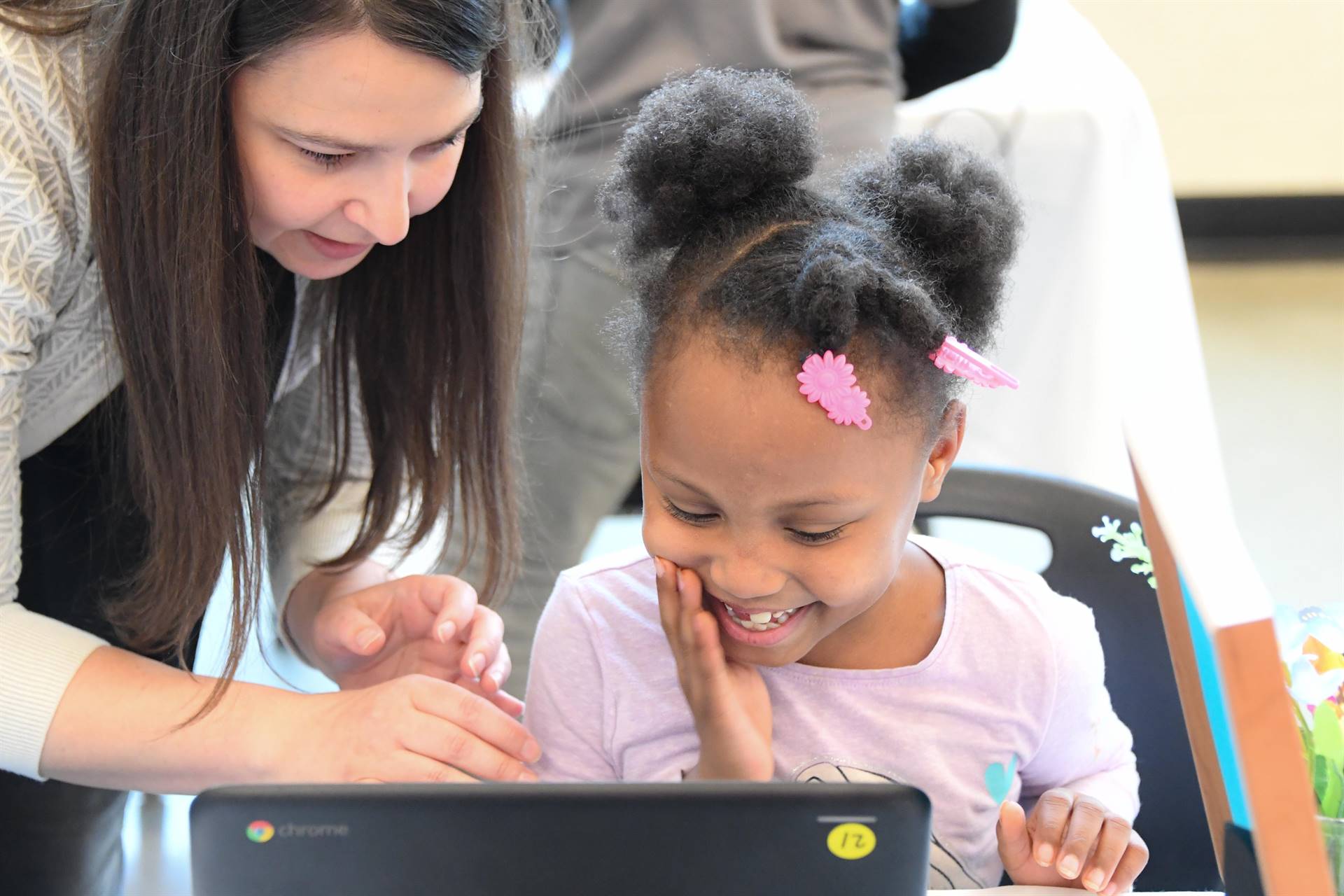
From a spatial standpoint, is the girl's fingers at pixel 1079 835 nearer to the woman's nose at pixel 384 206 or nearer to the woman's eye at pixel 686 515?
the woman's eye at pixel 686 515

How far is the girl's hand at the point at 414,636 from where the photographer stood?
1039mm

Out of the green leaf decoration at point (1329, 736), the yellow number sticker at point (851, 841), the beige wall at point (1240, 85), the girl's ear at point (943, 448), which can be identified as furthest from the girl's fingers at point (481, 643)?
the beige wall at point (1240, 85)

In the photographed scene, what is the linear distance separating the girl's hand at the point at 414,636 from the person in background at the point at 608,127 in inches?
17.8

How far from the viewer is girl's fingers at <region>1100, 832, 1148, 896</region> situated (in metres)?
0.87

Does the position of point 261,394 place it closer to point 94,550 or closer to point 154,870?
point 94,550

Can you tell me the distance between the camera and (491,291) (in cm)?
112

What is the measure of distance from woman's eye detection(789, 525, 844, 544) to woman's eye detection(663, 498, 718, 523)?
57mm

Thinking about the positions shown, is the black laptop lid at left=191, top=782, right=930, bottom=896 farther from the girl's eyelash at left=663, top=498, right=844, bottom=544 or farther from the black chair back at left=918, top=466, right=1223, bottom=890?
the black chair back at left=918, top=466, right=1223, bottom=890

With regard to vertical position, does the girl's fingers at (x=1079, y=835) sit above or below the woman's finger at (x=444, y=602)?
below

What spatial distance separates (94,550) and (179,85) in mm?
504

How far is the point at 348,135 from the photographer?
0.88 meters

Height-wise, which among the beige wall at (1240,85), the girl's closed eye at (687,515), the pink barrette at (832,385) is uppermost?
the pink barrette at (832,385)

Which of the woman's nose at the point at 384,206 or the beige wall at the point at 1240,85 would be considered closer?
the woman's nose at the point at 384,206

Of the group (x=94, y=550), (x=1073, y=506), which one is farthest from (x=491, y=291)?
(x=1073, y=506)
